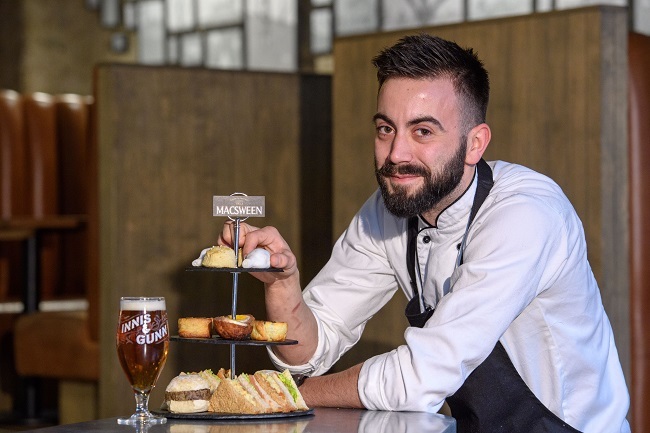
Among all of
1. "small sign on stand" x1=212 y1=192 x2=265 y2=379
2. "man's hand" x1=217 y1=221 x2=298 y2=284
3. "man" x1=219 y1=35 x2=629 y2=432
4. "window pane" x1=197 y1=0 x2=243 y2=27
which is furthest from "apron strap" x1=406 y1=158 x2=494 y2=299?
"window pane" x1=197 y1=0 x2=243 y2=27

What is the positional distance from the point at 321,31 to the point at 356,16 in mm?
413

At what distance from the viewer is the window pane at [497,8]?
17.6 feet

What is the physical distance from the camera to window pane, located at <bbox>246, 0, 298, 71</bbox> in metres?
6.83

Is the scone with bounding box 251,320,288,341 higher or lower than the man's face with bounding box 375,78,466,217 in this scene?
lower

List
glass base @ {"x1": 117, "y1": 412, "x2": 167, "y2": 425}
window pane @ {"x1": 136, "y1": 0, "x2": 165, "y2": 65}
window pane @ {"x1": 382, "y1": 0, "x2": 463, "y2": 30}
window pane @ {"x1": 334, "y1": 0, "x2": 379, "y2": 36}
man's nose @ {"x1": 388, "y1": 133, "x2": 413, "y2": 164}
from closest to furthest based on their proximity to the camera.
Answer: glass base @ {"x1": 117, "y1": 412, "x2": 167, "y2": 425} → man's nose @ {"x1": 388, "y1": 133, "x2": 413, "y2": 164} → window pane @ {"x1": 382, "y1": 0, "x2": 463, "y2": 30} → window pane @ {"x1": 334, "y1": 0, "x2": 379, "y2": 36} → window pane @ {"x1": 136, "y1": 0, "x2": 165, "y2": 65}

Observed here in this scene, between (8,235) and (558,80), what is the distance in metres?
2.27

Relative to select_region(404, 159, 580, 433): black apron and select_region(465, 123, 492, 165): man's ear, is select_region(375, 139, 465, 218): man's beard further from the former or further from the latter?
select_region(404, 159, 580, 433): black apron

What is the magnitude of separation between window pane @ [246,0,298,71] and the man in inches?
196

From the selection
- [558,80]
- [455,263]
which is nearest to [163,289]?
[558,80]

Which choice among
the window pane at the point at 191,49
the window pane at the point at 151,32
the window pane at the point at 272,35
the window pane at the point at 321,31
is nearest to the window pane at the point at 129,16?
the window pane at the point at 151,32

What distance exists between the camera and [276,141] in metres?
3.88

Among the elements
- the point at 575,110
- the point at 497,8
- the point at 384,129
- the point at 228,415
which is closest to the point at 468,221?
the point at 384,129

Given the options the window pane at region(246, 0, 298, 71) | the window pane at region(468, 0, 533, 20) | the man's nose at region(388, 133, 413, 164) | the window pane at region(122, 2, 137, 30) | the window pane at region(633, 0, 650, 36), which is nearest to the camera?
the man's nose at region(388, 133, 413, 164)

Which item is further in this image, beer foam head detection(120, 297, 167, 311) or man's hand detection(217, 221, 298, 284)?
man's hand detection(217, 221, 298, 284)
